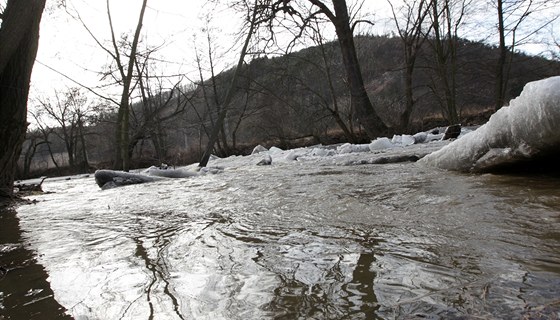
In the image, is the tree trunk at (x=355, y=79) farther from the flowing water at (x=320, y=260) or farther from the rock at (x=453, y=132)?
the flowing water at (x=320, y=260)

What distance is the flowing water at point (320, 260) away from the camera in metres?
0.87

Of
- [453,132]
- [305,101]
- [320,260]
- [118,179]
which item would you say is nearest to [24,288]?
[320,260]

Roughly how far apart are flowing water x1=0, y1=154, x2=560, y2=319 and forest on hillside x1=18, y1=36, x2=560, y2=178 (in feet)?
20.6

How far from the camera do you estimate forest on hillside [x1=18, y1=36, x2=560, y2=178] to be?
952 centimetres

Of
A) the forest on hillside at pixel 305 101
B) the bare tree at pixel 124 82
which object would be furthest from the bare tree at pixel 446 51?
the bare tree at pixel 124 82

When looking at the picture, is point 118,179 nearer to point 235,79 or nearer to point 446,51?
point 235,79

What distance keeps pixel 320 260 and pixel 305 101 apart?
11.5 metres

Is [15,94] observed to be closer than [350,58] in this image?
Yes

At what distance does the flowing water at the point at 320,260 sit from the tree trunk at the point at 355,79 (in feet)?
23.6

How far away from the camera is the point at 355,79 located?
941cm

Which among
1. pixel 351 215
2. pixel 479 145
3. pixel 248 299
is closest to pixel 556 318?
pixel 248 299

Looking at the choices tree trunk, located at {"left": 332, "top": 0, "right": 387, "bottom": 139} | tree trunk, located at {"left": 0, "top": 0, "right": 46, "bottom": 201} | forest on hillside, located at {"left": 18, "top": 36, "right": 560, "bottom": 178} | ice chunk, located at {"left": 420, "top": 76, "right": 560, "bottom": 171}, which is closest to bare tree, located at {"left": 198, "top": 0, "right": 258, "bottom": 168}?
forest on hillside, located at {"left": 18, "top": 36, "right": 560, "bottom": 178}

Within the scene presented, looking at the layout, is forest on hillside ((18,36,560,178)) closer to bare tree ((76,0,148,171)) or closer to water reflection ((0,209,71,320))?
bare tree ((76,0,148,171))

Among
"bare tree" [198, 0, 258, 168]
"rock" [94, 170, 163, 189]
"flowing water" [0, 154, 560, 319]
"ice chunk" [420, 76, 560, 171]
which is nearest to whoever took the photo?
"flowing water" [0, 154, 560, 319]
